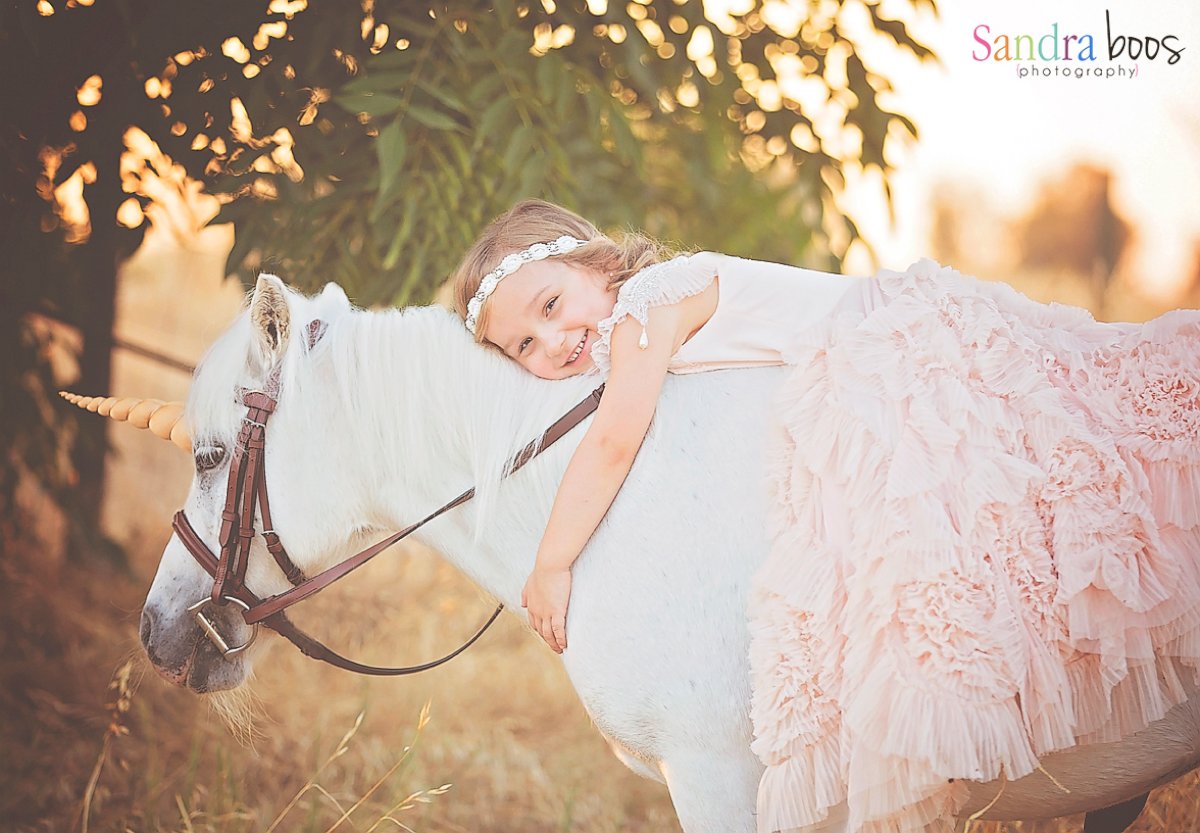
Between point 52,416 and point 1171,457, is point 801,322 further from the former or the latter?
point 52,416

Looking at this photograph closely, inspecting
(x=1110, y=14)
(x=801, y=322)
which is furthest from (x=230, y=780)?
(x=1110, y=14)

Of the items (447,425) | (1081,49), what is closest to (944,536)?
(447,425)

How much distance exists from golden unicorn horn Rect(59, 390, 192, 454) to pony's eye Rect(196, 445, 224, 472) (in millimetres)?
75

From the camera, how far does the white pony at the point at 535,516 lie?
159 cm

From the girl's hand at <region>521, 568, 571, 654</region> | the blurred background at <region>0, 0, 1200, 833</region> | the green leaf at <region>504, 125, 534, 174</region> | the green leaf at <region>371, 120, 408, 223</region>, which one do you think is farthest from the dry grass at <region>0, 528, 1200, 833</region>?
the green leaf at <region>504, 125, 534, 174</region>

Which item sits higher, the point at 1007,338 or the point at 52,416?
the point at 1007,338

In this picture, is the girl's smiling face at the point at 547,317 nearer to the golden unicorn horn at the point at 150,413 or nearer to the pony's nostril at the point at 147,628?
the golden unicorn horn at the point at 150,413

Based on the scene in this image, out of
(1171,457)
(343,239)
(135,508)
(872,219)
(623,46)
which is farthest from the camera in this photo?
(135,508)

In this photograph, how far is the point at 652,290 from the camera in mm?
1658

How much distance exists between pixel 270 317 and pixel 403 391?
0.97ft

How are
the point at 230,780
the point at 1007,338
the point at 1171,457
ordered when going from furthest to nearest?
1. the point at 230,780
2. the point at 1007,338
3. the point at 1171,457

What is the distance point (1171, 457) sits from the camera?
1452 mm

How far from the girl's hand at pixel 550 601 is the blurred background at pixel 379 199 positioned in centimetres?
78

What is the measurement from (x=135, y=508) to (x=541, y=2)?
4.53m
